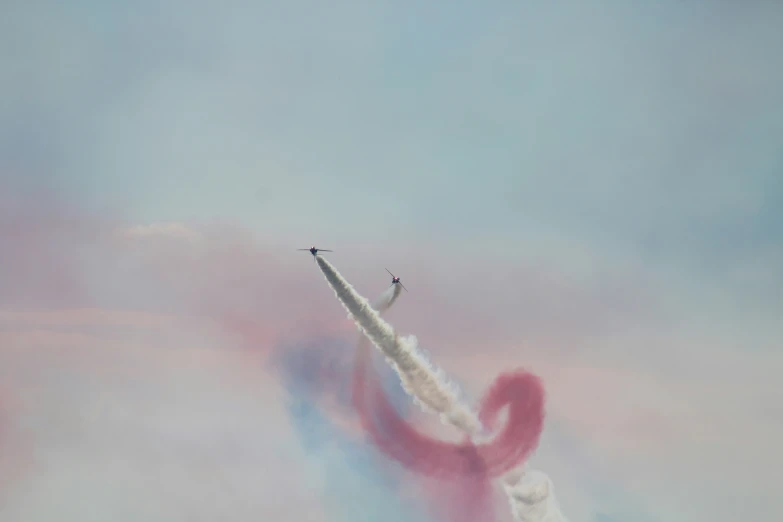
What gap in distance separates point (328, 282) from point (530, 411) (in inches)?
1164

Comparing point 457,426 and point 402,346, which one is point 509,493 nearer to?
point 457,426

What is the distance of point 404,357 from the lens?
281 feet

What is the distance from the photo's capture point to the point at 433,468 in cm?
8869

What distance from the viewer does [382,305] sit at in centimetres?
8469

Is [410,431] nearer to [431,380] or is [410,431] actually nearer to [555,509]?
[431,380]

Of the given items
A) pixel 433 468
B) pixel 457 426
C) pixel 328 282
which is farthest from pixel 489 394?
pixel 328 282

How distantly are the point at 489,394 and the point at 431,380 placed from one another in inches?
297

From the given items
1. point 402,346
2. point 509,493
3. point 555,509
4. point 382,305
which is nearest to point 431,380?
point 402,346

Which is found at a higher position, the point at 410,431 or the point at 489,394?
the point at 489,394

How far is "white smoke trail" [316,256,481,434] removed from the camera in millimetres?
83375

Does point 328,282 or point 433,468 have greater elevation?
point 328,282

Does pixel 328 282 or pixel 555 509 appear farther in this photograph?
pixel 555 509

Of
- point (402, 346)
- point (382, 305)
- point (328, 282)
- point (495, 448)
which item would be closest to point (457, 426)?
point (495, 448)

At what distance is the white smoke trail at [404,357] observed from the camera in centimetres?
8338
